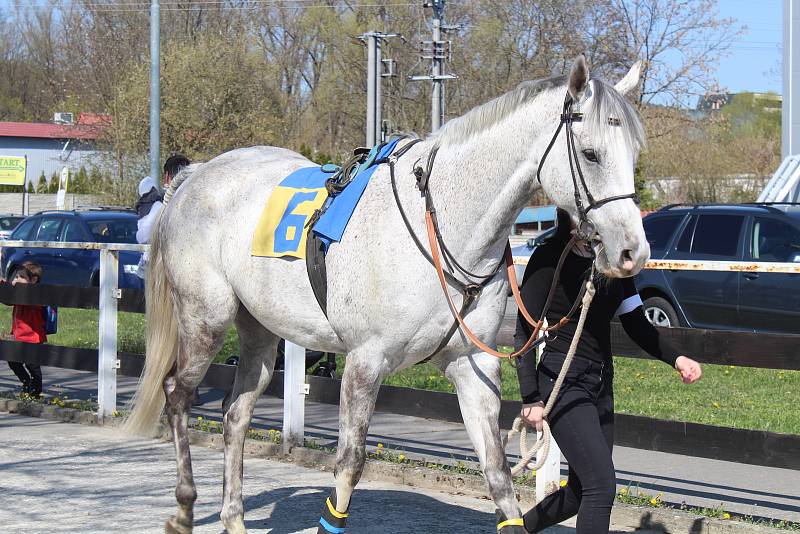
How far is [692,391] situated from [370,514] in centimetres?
619

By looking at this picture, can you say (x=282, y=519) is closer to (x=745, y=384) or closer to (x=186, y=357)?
(x=186, y=357)

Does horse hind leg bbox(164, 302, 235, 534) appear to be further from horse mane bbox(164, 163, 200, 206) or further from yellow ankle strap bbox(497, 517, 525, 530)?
yellow ankle strap bbox(497, 517, 525, 530)

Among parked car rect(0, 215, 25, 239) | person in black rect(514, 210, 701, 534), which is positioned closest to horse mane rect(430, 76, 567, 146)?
person in black rect(514, 210, 701, 534)

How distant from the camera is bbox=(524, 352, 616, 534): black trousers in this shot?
4.18 meters

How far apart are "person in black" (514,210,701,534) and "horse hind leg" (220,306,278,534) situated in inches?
68.5

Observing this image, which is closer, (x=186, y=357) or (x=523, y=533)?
(x=523, y=533)

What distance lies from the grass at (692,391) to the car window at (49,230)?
5.19m

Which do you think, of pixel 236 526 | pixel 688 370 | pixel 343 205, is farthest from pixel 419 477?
pixel 688 370

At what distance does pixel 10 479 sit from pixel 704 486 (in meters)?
4.58

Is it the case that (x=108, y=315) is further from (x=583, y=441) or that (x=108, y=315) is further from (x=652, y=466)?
(x=583, y=441)

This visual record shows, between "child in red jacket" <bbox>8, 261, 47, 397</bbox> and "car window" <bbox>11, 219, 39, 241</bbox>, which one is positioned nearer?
"child in red jacket" <bbox>8, 261, 47, 397</bbox>

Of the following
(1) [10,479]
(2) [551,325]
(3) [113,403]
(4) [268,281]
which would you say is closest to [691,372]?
(2) [551,325]

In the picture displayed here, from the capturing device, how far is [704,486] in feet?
23.0

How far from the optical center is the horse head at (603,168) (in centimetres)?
381
